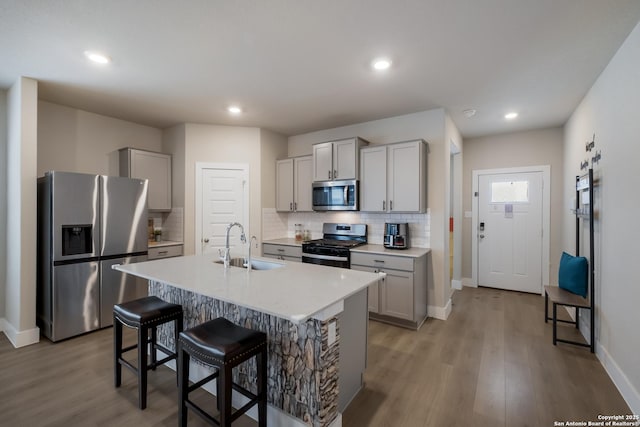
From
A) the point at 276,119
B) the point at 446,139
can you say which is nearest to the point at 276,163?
the point at 276,119

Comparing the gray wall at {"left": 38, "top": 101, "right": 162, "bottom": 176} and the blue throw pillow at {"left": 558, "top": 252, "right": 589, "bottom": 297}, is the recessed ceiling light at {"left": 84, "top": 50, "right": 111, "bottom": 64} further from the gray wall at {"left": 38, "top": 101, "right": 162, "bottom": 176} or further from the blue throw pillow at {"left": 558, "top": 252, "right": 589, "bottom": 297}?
the blue throw pillow at {"left": 558, "top": 252, "right": 589, "bottom": 297}

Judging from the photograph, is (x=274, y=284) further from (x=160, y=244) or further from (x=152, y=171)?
(x=152, y=171)

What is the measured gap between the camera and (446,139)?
12.3ft

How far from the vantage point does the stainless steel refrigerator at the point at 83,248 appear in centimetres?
304

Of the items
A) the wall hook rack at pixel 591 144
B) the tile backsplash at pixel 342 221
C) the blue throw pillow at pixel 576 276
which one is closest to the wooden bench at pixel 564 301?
the blue throw pillow at pixel 576 276

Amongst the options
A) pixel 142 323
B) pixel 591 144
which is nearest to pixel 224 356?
pixel 142 323

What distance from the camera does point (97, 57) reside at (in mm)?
2496

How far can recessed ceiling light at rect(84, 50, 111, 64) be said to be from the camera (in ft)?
7.99

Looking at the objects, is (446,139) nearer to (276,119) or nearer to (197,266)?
(276,119)

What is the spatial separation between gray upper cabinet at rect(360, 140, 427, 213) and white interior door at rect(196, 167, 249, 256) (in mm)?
1861

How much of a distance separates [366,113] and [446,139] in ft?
3.54

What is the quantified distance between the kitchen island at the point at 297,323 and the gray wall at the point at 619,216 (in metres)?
1.85

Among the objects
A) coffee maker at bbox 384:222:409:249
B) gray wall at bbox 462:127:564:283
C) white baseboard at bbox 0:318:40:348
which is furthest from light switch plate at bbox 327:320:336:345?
gray wall at bbox 462:127:564:283

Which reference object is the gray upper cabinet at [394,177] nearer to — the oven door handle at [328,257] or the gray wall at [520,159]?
the oven door handle at [328,257]
